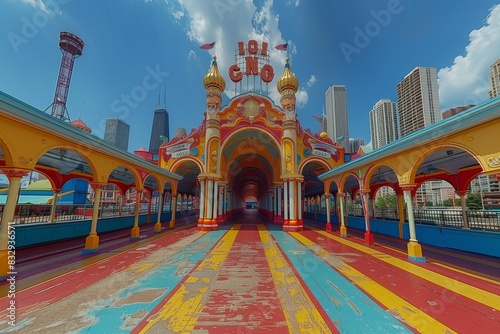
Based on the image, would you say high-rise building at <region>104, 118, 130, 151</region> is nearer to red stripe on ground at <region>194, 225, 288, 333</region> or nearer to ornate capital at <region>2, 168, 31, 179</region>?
ornate capital at <region>2, 168, 31, 179</region>

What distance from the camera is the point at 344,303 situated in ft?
14.9

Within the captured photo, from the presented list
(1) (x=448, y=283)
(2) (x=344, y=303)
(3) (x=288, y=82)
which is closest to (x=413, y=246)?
(1) (x=448, y=283)

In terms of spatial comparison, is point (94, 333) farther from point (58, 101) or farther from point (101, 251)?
point (58, 101)

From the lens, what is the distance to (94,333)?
3492 millimetres

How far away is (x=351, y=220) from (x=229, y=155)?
42.4ft

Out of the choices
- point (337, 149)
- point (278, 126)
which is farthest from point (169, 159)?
point (337, 149)

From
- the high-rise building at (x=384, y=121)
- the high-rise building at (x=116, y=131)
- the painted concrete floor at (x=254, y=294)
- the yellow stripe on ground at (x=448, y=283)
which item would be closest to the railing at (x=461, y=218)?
the painted concrete floor at (x=254, y=294)

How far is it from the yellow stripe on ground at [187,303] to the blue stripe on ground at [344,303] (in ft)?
8.62

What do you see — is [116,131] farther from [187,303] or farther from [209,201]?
[187,303]

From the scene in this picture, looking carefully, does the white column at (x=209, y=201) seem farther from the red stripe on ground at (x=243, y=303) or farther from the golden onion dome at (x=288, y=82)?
the golden onion dome at (x=288, y=82)

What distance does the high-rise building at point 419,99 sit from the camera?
81.7 meters

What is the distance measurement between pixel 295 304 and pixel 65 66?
102 meters

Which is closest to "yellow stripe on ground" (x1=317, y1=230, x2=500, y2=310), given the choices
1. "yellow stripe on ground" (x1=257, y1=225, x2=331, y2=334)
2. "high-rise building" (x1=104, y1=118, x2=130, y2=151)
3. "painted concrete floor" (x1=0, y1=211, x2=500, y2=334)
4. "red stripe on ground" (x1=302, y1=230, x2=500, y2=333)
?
"painted concrete floor" (x1=0, y1=211, x2=500, y2=334)

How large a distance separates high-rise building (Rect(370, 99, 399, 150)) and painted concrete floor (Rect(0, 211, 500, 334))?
12253cm
